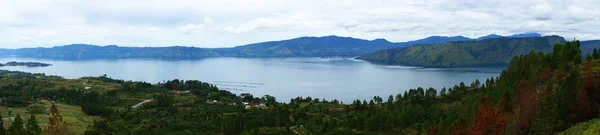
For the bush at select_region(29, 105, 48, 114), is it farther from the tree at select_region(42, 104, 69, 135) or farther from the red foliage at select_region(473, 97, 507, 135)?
the red foliage at select_region(473, 97, 507, 135)

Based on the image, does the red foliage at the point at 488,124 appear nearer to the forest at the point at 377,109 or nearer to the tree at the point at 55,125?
the forest at the point at 377,109

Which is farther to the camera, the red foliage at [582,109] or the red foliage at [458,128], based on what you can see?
the red foliage at [458,128]

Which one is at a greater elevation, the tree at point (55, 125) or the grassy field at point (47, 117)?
the tree at point (55, 125)

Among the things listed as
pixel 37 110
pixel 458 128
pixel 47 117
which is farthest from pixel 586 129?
pixel 37 110

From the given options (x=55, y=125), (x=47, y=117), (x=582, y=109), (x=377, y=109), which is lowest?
(x=377, y=109)

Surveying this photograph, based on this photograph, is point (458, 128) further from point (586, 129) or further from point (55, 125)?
point (55, 125)

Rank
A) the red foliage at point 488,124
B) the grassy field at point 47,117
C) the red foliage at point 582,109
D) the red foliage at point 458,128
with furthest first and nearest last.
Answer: the grassy field at point 47,117 → the red foliage at point 458,128 → the red foliage at point 488,124 → the red foliage at point 582,109

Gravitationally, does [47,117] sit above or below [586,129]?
below

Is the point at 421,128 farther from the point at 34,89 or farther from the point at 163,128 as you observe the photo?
the point at 34,89

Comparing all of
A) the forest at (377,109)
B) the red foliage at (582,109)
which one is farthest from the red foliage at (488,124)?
the red foliage at (582,109)

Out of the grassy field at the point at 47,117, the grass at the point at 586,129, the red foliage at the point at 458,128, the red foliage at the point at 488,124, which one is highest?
the grass at the point at 586,129
